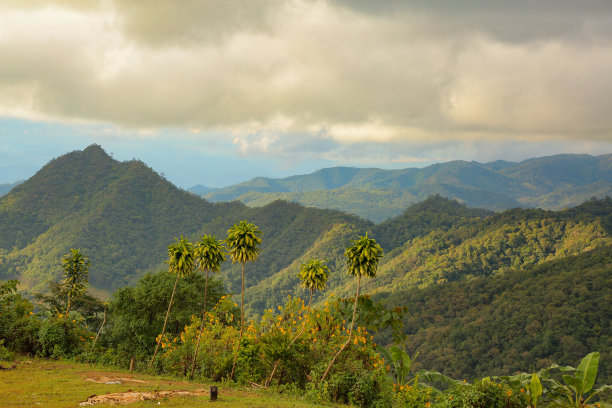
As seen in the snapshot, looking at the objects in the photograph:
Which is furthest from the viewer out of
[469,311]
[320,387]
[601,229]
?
[601,229]

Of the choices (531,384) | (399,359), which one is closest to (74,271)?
(399,359)

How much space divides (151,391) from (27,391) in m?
6.07

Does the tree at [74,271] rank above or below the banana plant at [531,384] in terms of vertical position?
above

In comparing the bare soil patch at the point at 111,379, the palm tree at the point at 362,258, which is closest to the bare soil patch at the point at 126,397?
the bare soil patch at the point at 111,379

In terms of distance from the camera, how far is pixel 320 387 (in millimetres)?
27922

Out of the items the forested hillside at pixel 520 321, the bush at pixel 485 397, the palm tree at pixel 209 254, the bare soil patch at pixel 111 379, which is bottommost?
the forested hillside at pixel 520 321

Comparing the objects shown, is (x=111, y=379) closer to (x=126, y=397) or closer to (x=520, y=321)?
(x=126, y=397)

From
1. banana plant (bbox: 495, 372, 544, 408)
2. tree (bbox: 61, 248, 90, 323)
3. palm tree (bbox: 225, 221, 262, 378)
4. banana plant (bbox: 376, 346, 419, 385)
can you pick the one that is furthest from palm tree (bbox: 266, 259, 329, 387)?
tree (bbox: 61, 248, 90, 323)

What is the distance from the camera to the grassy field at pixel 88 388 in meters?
20.5

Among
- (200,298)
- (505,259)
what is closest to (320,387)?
(200,298)

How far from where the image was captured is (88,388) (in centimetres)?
2330

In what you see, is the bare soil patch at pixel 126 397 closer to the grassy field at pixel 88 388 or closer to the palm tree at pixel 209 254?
the grassy field at pixel 88 388

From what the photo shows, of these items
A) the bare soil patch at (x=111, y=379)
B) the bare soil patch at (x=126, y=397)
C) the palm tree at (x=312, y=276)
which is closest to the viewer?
the bare soil patch at (x=126, y=397)

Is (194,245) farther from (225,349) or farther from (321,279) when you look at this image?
(321,279)
